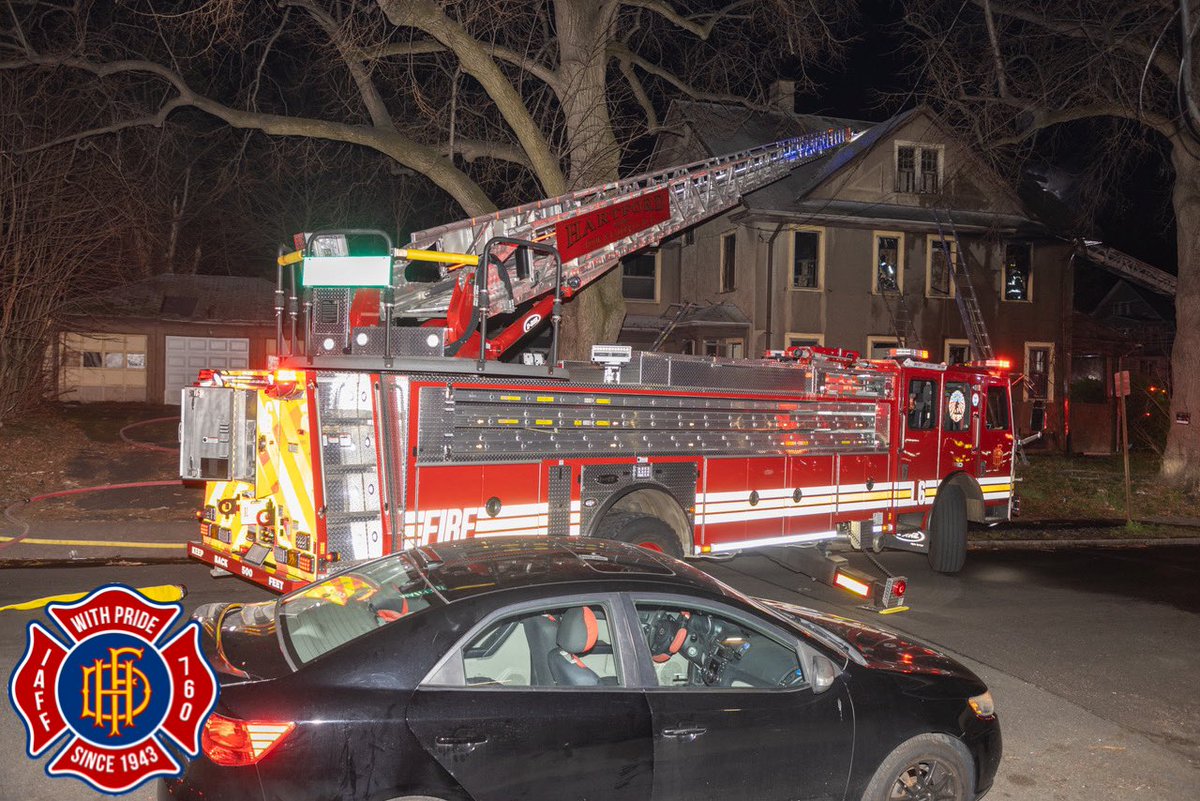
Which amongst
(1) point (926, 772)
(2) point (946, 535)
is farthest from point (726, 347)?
(1) point (926, 772)

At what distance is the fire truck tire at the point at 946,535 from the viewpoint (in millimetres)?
10789

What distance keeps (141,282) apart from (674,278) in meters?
17.7

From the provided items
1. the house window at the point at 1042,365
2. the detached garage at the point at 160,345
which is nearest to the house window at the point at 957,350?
the house window at the point at 1042,365

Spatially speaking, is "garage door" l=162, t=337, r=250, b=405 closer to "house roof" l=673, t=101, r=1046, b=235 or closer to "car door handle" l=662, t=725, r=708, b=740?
"house roof" l=673, t=101, r=1046, b=235

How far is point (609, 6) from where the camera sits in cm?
1360

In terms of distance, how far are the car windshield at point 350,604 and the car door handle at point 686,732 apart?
41.9 inches

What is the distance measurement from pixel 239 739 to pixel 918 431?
894 centimetres

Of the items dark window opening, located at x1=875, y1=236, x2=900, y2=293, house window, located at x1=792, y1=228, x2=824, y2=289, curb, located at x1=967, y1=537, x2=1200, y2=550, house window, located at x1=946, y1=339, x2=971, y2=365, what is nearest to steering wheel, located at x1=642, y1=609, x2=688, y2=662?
curb, located at x1=967, y1=537, x2=1200, y2=550

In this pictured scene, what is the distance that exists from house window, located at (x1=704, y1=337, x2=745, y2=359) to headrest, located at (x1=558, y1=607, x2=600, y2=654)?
20377 millimetres

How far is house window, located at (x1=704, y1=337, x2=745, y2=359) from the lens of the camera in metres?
24.5

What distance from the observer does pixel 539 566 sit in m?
4.08

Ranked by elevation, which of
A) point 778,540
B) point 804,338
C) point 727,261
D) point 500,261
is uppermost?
point 727,261

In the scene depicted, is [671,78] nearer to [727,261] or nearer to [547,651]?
[727,261]

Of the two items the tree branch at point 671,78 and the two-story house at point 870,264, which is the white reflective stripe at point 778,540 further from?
the two-story house at point 870,264
